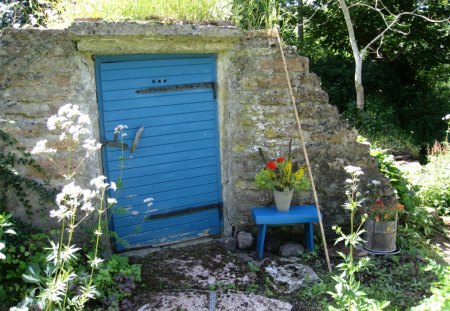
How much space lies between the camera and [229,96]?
176 inches

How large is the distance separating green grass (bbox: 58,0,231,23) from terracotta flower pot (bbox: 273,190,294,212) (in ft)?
6.18

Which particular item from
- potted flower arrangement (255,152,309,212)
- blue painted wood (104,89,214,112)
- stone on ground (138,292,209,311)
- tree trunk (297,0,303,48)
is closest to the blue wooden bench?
potted flower arrangement (255,152,309,212)

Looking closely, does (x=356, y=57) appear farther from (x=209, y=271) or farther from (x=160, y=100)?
(x=209, y=271)

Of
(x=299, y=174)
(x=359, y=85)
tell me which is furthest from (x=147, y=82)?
(x=359, y=85)

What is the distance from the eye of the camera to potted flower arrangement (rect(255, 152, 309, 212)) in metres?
4.35

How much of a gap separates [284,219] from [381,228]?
103cm

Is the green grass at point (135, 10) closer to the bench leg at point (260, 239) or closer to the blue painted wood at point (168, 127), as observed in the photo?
the blue painted wood at point (168, 127)

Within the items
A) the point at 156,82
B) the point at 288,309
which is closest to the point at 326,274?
the point at 288,309

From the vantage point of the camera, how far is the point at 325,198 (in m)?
4.80

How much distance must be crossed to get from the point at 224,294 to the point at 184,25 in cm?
244

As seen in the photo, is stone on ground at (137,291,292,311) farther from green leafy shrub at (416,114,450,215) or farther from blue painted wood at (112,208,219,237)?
green leafy shrub at (416,114,450,215)

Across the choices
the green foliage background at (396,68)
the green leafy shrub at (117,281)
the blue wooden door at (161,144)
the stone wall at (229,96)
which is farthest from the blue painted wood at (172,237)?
the green foliage background at (396,68)

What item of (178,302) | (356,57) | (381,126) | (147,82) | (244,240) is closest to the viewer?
(178,302)

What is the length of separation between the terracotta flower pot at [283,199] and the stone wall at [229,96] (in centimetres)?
30
